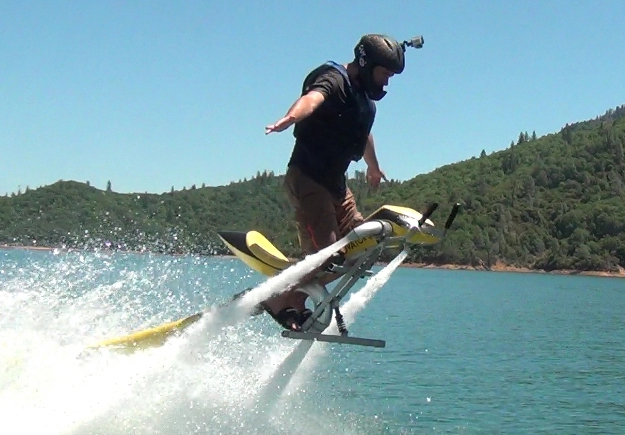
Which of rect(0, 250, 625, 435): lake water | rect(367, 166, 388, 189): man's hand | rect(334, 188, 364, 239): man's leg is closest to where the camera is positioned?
rect(0, 250, 625, 435): lake water

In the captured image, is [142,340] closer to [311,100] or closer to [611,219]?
[311,100]

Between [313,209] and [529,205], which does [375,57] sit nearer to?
[313,209]

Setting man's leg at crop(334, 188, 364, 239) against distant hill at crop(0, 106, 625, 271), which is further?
distant hill at crop(0, 106, 625, 271)

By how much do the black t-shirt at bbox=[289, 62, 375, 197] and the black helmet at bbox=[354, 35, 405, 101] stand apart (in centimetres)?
13

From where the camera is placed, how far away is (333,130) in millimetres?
7902

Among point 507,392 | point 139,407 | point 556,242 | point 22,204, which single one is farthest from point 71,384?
point 556,242

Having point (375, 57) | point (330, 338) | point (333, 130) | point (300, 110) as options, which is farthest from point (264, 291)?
point (375, 57)

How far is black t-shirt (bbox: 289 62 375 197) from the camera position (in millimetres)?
7754

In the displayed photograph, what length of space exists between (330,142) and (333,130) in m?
0.12

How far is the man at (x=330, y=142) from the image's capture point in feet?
25.7

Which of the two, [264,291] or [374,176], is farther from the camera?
[374,176]

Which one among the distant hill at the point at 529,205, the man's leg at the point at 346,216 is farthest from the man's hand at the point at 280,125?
the distant hill at the point at 529,205

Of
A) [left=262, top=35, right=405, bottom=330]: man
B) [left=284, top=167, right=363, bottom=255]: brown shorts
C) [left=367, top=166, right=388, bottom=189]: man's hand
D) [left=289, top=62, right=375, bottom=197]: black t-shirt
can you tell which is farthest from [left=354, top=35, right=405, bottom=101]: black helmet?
[left=367, top=166, right=388, bottom=189]: man's hand

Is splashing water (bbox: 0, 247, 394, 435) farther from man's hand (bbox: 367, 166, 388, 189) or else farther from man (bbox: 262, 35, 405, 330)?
man's hand (bbox: 367, 166, 388, 189)
